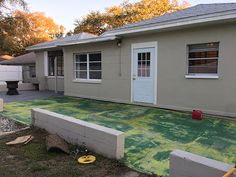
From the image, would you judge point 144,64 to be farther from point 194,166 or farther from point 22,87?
point 22,87

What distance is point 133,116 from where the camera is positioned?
6.61 m

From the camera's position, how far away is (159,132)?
4996 mm

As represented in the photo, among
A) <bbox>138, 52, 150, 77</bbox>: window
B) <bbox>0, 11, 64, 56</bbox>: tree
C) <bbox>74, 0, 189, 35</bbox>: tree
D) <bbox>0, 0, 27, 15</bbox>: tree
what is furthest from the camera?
<bbox>74, 0, 189, 35</bbox>: tree

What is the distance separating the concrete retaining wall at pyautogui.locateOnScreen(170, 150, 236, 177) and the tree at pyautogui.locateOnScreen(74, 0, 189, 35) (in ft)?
81.3

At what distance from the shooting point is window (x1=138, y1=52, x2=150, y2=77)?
8.07 meters

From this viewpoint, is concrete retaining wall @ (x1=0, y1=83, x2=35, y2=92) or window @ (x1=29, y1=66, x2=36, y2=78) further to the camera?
window @ (x1=29, y1=66, x2=36, y2=78)

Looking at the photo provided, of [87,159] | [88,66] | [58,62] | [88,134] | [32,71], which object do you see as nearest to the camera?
[87,159]

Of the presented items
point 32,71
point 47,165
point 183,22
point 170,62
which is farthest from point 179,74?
point 32,71

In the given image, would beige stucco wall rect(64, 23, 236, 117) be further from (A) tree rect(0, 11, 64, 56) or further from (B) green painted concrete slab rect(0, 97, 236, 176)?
(A) tree rect(0, 11, 64, 56)

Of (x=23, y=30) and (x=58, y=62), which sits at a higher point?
(x=23, y=30)

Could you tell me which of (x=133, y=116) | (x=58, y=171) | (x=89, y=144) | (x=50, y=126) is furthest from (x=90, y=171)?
(x=133, y=116)

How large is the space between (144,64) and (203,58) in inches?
86.3

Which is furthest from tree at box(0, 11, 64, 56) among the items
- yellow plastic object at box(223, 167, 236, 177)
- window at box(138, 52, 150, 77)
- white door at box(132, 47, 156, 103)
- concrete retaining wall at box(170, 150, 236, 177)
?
yellow plastic object at box(223, 167, 236, 177)

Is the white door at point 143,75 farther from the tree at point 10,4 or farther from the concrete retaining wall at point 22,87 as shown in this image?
the tree at point 10,4
